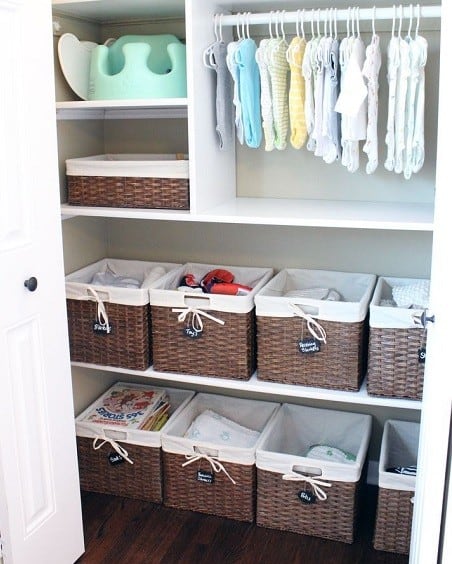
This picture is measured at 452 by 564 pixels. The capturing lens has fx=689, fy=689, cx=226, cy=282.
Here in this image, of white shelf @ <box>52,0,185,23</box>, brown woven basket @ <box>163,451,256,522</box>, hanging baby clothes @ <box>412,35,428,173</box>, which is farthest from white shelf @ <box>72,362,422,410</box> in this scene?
white shelf @ <box>52,0,185,23</box>

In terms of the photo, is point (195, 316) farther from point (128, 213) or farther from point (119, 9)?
point (119, 9)

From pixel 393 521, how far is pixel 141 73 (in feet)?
5.52

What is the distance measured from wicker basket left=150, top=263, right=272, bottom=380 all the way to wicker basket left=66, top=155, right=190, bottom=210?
0.31 meters

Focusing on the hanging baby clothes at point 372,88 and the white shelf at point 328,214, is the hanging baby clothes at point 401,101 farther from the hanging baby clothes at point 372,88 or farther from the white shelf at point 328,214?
the white shelf at point 328,214

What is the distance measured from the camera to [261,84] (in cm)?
217

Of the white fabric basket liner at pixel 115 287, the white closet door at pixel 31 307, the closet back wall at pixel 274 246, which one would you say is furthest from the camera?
the closet back wall at pixel 274 246

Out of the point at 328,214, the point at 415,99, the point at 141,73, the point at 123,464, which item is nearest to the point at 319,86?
the point at 415,99

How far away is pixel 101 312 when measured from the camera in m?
2.42

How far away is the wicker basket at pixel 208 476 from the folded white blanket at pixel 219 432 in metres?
0.03

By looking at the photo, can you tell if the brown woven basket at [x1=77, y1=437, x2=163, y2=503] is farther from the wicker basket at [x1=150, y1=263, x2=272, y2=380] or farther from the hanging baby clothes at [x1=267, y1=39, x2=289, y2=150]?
the hanging baby clothes at [x1=267, y1=39, x2=289, y2=150]

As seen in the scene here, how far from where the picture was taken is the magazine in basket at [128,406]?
103 inches

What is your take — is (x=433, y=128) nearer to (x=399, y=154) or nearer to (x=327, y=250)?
(x=399, y=154)

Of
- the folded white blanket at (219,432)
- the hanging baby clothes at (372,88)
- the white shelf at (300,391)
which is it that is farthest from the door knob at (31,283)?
the hanging baby clothes at (372,88)

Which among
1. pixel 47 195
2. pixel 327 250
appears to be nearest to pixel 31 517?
pixel 47 195
